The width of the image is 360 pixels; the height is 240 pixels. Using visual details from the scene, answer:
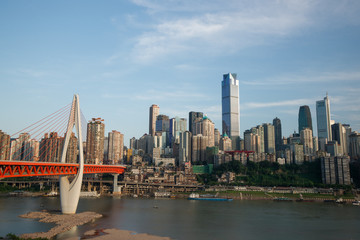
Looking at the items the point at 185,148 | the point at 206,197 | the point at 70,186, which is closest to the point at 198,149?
the point at 185,148

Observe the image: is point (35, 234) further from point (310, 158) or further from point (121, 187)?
point (310, 158)

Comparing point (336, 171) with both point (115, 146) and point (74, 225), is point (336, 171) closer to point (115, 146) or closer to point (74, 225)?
point (74, 225)

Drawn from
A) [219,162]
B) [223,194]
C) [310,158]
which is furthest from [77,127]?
[310,158]

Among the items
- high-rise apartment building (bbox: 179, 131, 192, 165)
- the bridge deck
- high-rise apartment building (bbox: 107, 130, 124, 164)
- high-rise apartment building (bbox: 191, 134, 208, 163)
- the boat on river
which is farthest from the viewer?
high-rise apartment building (bbox: 107, 130, 124, 164)

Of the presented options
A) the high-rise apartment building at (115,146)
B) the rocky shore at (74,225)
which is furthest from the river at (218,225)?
the high-rise apartment building at (115,146)

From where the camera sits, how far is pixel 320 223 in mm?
44875

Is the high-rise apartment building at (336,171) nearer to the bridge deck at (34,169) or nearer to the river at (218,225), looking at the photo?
the river at (218,225)

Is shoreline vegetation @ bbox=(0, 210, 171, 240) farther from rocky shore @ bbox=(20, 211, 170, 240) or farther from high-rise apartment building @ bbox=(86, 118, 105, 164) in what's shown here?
high-rise apartment building @ bbox=(86, 118, 105, 164)

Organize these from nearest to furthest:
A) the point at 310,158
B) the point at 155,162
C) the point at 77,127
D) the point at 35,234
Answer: the point at 35,234 < the point at 77,127 < the point at 310,158 < the point at 155,162

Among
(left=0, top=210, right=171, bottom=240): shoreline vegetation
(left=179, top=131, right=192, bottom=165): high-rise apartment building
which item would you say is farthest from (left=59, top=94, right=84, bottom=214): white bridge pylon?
(left=179, top=131, right=192, bottom=165): high-rise apartment building

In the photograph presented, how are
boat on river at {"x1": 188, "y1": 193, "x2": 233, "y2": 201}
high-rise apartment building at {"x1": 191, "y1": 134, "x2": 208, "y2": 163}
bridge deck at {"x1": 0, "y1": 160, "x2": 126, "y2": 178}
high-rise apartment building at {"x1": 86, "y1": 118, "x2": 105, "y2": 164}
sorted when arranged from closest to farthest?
1. bridge deck at {"x1": 0, "y1": 160, "x2": 126, "y2": 178}
2. boat on river at {"x1": 188, "y1": 193, "x2": 233, "y2": 201}
3. high-rise apartment building at {"x1": 86, "y1": 118, "x2": 105, "y2": 164}
4. high-rise apartment building at {"x1": 191, "y1": 134, "x2": 208, "y2": 163}

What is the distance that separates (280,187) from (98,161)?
72125 mm

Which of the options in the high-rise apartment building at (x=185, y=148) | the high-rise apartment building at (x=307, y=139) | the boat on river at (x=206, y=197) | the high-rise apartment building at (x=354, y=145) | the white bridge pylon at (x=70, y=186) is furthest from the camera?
the high-rise apartment building at (x=307, y=139)

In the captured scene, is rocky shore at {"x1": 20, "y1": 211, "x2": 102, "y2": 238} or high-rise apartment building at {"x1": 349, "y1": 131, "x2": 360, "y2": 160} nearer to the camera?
rocky shore at {"x1": 20, "y1": 211, "x2": 102, "y2": 238}
